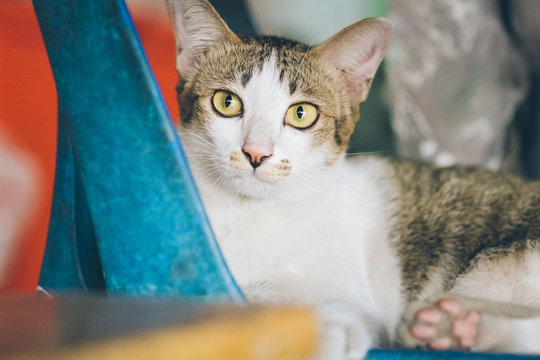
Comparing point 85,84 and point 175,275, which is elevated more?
point 85,84

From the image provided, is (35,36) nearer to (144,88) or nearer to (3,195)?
(3,195)

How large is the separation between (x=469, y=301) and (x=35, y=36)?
4.41 feet

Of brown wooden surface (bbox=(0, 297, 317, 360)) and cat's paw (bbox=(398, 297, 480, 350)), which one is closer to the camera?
brown wooden surface (bbox=(0, 297, 317, 360))

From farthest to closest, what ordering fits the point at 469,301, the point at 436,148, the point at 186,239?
the point at 436,148
the point at 469,301
the point at 186,239

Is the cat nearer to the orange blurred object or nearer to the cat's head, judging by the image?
the cat's head

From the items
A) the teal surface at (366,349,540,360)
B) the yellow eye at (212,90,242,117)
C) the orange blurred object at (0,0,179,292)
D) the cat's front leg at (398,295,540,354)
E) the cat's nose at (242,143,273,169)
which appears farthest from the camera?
the orange blurred object at (0,0,179,292)

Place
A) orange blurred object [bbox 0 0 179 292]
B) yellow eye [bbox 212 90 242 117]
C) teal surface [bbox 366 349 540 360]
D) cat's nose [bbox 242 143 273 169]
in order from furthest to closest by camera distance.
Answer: orange blurred object [bbox 0 0 179 292] → yellow eye [bbox 212 90 242 117] → cat's nose [bbox 242 143 273 169] → teal surface [bbox 366 349 540 360]

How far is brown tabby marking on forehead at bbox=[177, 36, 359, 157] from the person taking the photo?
3.22 ft

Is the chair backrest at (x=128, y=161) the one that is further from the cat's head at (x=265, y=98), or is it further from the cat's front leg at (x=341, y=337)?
the cat's head at (x=265, y=98)

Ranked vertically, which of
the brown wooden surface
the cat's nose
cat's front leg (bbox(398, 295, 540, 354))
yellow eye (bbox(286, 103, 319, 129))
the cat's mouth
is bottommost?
cat's front leg (bbox(398, 295, 540, 354))

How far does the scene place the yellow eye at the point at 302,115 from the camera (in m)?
0.95

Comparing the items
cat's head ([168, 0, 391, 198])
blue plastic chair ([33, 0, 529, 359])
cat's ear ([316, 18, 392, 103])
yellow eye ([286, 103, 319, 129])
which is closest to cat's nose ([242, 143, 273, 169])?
cat's head ([168, 0, 391, 198])

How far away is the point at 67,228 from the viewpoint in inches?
31.8

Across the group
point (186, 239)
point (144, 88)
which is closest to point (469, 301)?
point (186, 239)
